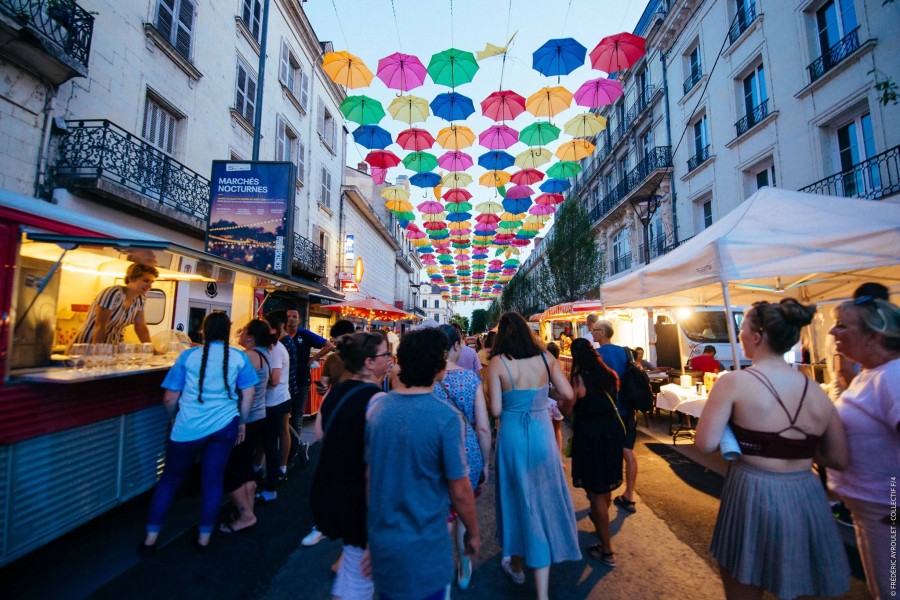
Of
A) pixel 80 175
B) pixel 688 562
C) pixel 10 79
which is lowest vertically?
pixel 688 562

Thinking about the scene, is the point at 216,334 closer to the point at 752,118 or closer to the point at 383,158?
the point at 383,158

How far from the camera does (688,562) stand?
3148 millimetres

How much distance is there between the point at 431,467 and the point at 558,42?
952 cm

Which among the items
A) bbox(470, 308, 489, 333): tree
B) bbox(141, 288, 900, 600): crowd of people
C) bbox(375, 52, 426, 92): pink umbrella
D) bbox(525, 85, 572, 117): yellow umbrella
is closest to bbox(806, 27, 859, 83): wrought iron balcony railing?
bbox(525, 85, 572, 117): yellow umbrella

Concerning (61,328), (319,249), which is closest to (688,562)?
(61,328)

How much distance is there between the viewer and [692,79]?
15641 millimetres

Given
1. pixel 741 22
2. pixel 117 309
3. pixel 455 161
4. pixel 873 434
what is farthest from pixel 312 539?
pixel 741 22

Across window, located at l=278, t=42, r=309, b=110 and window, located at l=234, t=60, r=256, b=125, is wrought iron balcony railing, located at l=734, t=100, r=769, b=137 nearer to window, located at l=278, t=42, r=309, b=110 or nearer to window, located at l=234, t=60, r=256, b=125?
window, located at l=234, t=60, r=256, b=125

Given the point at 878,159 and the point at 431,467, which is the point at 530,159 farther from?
the point at 431,467

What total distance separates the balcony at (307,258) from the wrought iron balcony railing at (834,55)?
16.3m

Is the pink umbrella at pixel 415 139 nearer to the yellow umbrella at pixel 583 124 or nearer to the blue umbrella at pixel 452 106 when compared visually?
the blue umbrella at pixel 452 106

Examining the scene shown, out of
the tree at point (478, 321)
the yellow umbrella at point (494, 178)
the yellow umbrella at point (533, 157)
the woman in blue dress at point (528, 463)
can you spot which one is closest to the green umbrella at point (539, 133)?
the yellow umbrella at point (533, 157)

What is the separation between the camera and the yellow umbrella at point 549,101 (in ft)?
31.9

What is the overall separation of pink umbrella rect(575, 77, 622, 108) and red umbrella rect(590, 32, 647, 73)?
119 centimetres
